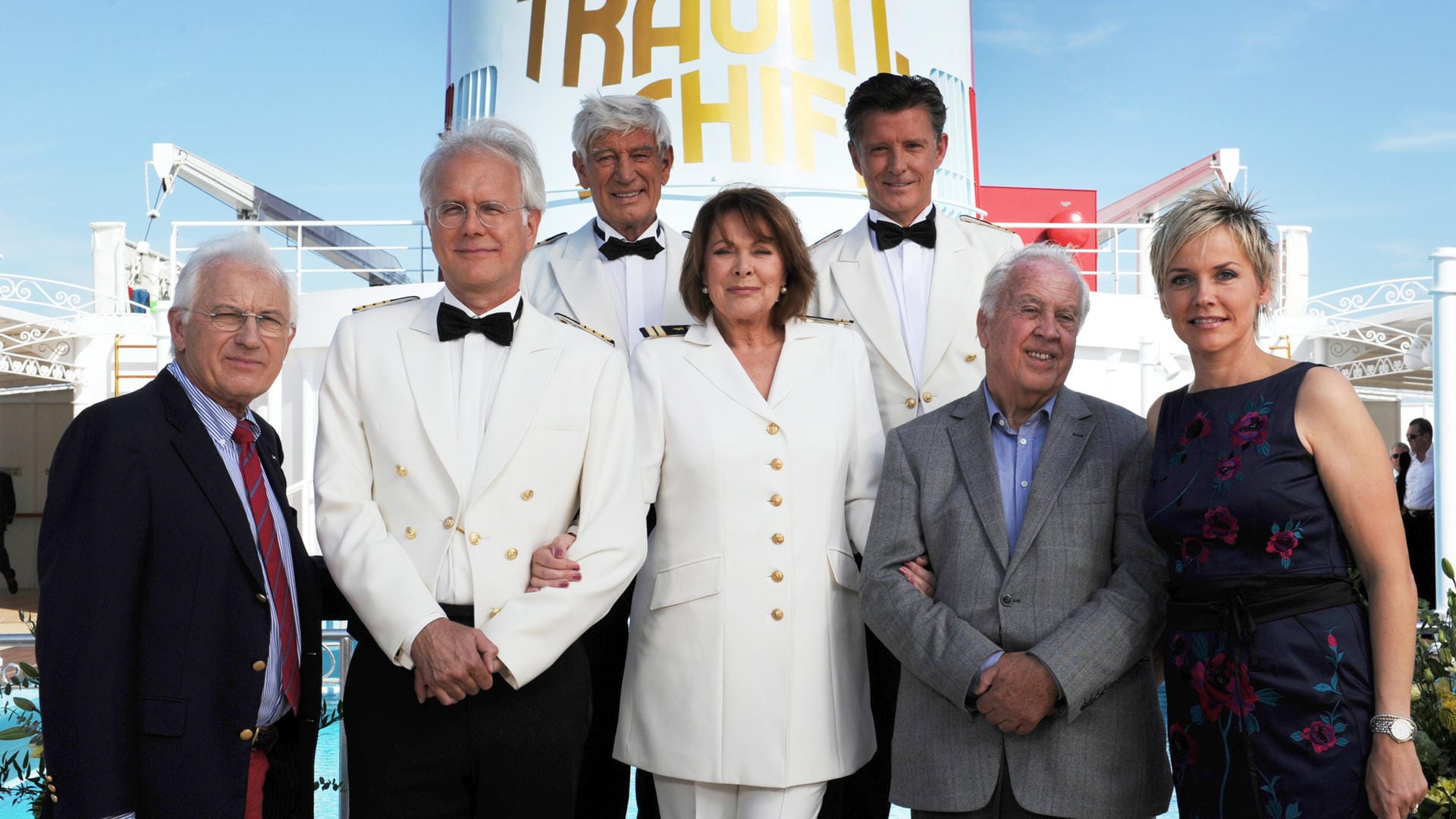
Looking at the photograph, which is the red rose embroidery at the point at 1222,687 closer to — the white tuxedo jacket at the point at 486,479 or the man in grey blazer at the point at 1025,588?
the man in grey blazer at the point at 1025,588

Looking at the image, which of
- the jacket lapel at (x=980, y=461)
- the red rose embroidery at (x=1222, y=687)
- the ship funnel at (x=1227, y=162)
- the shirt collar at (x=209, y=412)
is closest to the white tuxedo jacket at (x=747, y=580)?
the jacket lapel at (x=980, y=461)

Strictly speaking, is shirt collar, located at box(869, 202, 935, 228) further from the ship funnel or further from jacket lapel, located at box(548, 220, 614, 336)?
the ship funnel

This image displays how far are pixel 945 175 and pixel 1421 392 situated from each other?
15250 mm

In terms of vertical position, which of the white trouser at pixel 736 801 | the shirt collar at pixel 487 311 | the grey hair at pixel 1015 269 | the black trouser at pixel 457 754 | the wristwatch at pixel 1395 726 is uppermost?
the grey hair at pixel 1015 269

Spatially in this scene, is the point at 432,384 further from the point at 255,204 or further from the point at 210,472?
the point at 255,204

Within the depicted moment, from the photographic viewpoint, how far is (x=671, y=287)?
11.8 ft

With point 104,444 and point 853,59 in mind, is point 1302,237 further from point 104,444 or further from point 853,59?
point 104,444

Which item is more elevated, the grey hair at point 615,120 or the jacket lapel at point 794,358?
the grey hair at point 615,120

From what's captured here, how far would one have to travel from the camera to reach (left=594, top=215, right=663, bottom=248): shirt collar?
3611 millimetres

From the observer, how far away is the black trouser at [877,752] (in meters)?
3.16

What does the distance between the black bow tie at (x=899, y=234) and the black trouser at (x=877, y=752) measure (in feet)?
4.00

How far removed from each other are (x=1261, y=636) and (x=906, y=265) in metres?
1.67

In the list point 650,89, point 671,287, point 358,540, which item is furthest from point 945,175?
point 358,540

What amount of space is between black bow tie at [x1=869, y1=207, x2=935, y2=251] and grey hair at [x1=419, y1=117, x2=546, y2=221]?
1228mm
